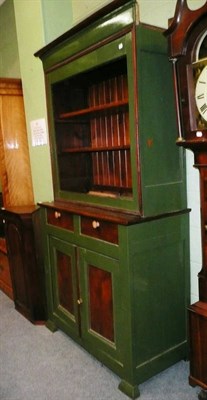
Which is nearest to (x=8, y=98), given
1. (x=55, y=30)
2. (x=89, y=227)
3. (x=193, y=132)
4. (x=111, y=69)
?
(x=55, y=30)

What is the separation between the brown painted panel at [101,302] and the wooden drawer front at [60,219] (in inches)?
13.4

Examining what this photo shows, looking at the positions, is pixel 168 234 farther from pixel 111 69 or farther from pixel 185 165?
pixel 111 69

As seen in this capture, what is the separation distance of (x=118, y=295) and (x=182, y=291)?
44cm

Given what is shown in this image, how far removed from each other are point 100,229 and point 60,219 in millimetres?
494

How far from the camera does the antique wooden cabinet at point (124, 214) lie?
5.71 ft

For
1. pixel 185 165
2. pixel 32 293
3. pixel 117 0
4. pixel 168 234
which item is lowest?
pixel 32 293

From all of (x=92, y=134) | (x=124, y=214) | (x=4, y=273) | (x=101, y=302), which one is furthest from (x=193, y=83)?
(x=4, y=273)

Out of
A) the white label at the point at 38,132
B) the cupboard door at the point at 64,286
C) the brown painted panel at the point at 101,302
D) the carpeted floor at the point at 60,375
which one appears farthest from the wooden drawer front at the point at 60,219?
the carpeted floor at the point at 60,375

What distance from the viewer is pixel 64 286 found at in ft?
7.91

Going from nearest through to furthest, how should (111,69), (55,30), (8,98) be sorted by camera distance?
(111,69) < (55,30) < (8,98)

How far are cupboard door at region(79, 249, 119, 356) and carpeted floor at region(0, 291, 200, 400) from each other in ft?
0.55

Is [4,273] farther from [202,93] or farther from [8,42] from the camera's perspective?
[202,93]

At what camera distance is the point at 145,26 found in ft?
5.49

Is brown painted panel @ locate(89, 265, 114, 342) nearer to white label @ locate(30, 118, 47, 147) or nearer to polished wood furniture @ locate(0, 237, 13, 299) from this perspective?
white label @ locate(30, 118, 47, 147)
